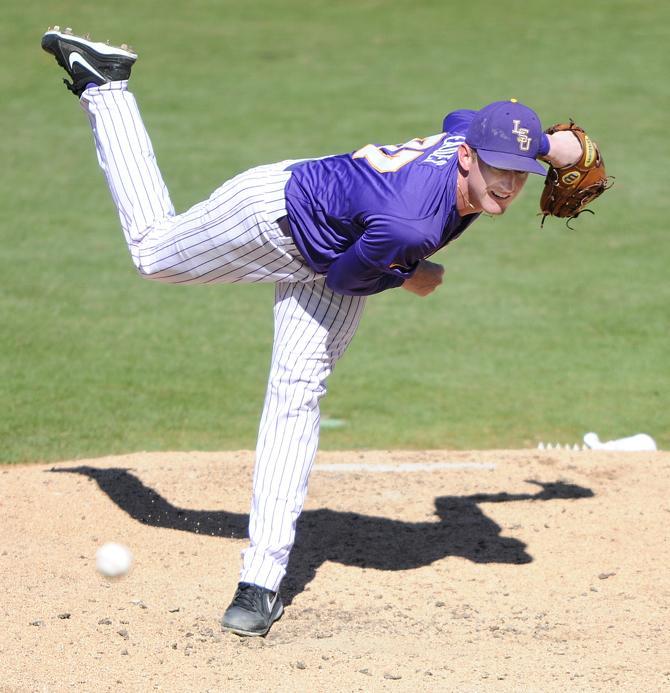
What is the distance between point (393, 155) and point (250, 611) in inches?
65.8

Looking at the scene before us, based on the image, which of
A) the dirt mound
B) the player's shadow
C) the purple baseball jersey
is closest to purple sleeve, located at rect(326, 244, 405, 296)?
the purple baseball jersey

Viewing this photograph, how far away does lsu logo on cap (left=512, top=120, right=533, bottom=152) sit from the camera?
12.5 ft

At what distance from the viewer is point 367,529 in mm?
5352

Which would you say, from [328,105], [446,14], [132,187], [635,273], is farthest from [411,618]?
[446,14]

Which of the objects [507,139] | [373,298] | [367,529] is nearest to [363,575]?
[367,529]

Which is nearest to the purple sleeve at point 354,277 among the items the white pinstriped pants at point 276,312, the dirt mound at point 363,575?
the white pinstriped pants at point 276,312

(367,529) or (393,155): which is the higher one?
(393,155)

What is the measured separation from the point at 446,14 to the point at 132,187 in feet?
48.8

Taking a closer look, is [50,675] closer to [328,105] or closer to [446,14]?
[328,105]

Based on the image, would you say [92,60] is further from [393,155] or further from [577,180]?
[577,180]

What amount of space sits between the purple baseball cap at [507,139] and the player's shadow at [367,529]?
189 centimetres

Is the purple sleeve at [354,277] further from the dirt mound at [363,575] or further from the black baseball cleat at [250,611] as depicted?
the dirt mound at [363,575]

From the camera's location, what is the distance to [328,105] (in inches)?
558

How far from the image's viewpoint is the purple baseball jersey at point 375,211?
12.5 ft
